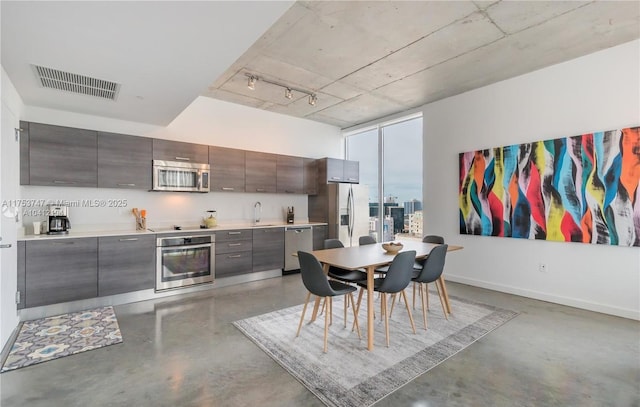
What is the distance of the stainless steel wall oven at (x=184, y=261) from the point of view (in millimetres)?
4297

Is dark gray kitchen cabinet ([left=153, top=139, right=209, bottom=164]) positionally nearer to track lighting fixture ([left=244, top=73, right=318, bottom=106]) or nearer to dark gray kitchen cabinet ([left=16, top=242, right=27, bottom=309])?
track lighting fixture ([left=244, top=73, right=318, bottom=106])

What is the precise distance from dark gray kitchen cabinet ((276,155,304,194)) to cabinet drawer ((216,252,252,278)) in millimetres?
1467

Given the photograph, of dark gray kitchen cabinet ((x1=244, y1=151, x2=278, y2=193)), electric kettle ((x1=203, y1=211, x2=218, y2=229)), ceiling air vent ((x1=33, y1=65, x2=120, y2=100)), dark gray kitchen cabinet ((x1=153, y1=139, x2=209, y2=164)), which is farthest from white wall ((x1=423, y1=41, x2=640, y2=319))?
ceiling air vent ((x1=33, y1=65, x2=120, y2=100))

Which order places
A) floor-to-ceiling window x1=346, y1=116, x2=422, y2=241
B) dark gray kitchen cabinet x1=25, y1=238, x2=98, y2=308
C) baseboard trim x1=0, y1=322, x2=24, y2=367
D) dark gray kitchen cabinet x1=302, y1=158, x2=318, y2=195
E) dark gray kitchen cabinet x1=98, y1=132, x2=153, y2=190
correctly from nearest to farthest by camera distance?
1. baseboard trim x1=0, y1=322, x2=24, y2=367
2. dark gray kitchen cabinet x1=25, y1=238, x2=98, y2=308
3. dark gray kitchen cabinet x1=98, y1=132, x2=153, y2=190
4. floor-to-ceiling window x1=346, y1=116, x2=422, y2=241
5. dark gray kitchen cabinet x1=302, y1=158, x2=318, y2=195

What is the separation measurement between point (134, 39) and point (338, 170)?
4484 mm

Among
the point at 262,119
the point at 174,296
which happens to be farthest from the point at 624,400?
the point at 262,119

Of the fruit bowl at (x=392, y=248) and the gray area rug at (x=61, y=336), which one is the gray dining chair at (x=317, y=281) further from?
the gray area rug at (x=61, y=336)

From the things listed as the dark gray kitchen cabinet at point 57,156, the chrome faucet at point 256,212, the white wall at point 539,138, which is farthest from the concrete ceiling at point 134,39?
the white wall at point 539,138

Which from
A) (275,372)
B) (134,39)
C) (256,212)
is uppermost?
(134,39)

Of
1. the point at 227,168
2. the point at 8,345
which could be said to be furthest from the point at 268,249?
the point at 8,345

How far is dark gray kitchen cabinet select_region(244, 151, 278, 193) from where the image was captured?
5.45 meters

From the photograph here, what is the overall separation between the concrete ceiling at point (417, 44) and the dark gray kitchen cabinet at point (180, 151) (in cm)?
98

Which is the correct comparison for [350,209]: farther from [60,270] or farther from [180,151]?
[60,270]

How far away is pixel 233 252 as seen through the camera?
16.2ft
